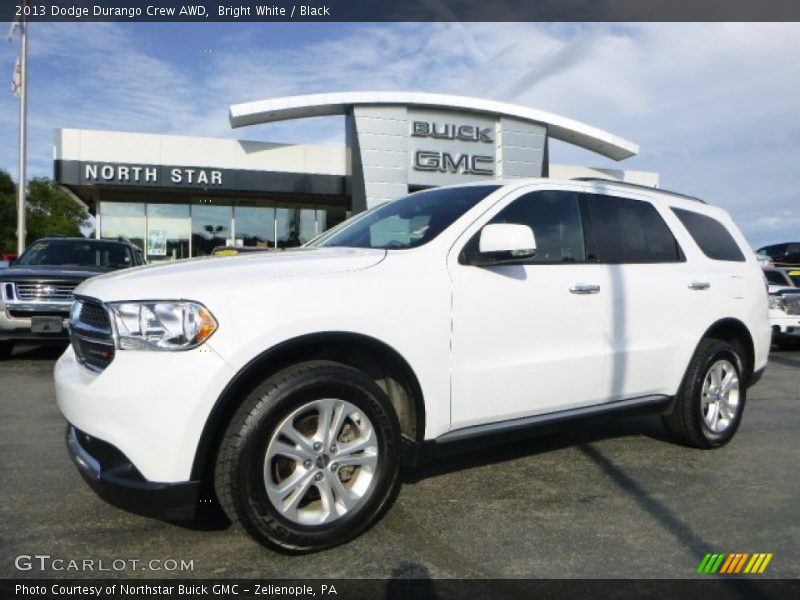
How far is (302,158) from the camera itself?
21.8 metres

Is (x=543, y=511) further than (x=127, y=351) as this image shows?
Yes

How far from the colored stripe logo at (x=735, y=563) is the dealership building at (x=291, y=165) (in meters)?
18.7

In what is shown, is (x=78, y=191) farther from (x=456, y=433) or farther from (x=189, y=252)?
(x=456, y=433)

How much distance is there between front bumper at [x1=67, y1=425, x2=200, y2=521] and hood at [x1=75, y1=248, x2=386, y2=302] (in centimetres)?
66

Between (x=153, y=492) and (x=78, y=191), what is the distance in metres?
22.9

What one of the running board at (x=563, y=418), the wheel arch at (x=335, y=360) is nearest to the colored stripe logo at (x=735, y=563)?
the running board at (x=563, y=418)

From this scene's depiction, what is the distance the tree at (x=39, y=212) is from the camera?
181 ft

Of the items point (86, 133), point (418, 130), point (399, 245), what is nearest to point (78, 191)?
point (86, 133)

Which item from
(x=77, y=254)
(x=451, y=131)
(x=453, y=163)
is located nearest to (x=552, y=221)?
(x=77, y=254)

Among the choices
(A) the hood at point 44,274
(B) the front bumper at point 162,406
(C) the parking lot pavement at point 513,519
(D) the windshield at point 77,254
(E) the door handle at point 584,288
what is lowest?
(C) the parking lot pavement at point 513,519

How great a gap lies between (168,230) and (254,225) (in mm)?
2915

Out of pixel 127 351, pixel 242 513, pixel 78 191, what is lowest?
pixel 242 513

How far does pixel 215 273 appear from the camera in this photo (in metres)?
2.89

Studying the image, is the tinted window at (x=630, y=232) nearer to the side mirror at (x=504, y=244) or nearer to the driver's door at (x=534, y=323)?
the driver's door at (x=534, y=323)
